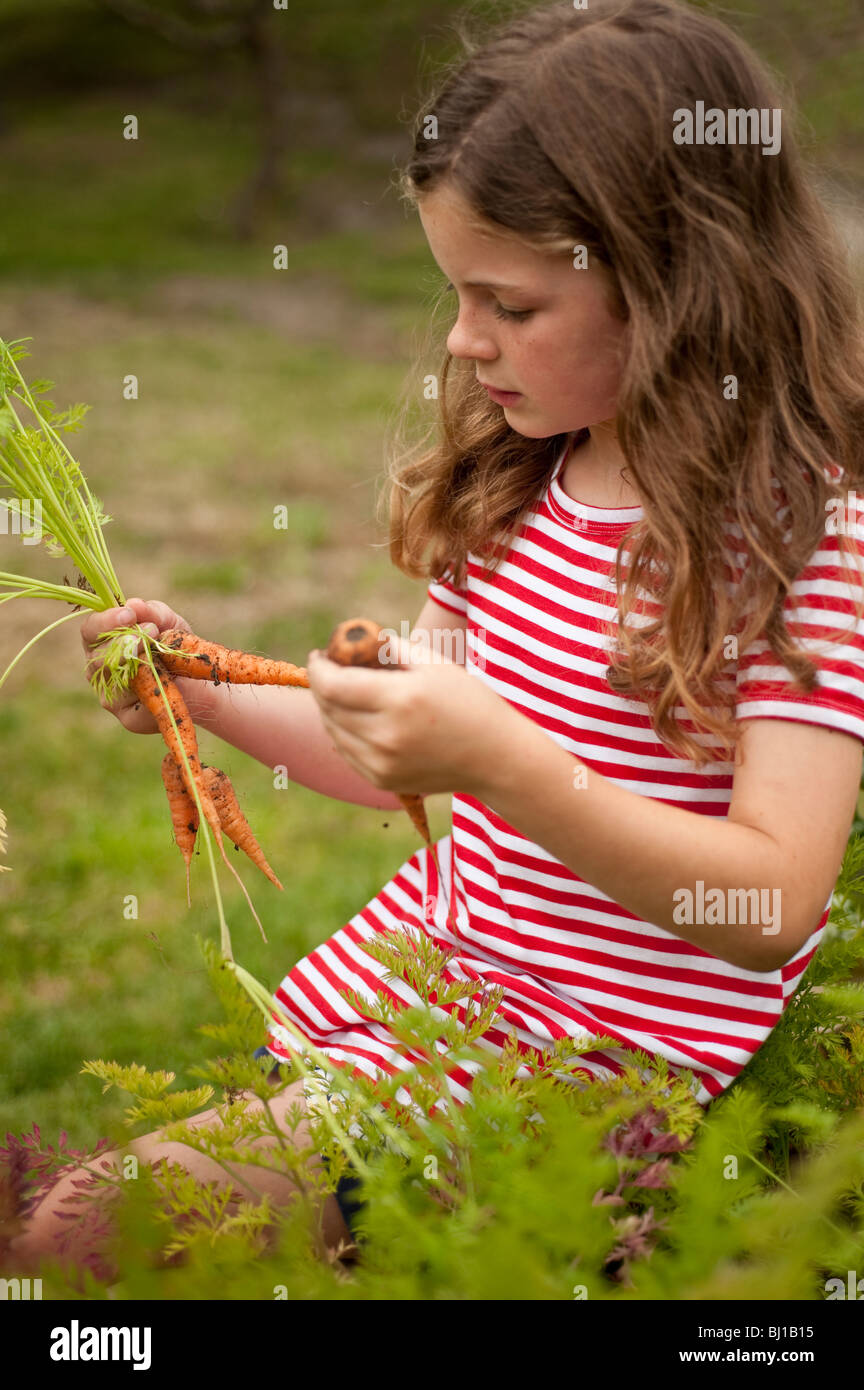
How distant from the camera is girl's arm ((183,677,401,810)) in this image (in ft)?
6.33

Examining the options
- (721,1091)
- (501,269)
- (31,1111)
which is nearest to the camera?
(501,269)

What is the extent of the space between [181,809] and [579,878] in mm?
659

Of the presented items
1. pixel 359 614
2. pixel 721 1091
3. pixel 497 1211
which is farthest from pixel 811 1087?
pixel 359 614

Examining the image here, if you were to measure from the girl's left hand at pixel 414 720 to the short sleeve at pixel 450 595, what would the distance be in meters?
0.64

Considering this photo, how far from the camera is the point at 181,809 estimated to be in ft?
6.31

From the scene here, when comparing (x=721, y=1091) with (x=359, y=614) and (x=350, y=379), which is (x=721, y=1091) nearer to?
(x=359, y=614)

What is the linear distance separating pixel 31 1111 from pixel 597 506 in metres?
1.76

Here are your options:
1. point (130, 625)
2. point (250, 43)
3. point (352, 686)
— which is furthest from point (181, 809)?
point (250, 43)

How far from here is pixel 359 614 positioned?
5.02 m

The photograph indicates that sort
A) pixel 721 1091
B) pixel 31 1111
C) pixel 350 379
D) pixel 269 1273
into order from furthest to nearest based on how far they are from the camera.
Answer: pixel 350 379 < pixel 31 1111 < pixel 721 1091 < pixel 269 1273

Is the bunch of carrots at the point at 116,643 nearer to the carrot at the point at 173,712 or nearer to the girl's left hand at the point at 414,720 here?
the carrot at the point at 173,712

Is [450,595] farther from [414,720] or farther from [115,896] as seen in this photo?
[115,896]

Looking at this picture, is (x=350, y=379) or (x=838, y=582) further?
(x=350, y=379)

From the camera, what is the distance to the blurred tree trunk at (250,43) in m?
11.9
